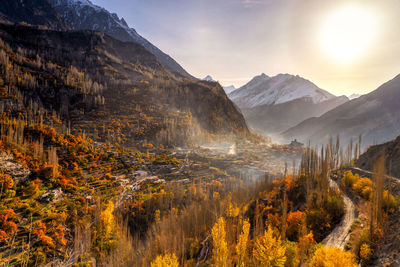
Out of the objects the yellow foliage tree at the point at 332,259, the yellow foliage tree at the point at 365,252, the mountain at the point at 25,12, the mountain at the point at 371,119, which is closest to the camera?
the yellow foliage tree at the point at 332,259

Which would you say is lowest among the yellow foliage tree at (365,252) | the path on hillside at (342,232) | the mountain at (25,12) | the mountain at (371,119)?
the path on hillside at (342,232)

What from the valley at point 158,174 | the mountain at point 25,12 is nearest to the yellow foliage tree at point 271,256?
the valley at point 158,174

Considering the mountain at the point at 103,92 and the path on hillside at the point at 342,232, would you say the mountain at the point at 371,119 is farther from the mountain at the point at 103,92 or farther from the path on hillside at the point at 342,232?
the path on hillside at the point at 342,232

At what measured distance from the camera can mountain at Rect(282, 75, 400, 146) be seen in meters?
110

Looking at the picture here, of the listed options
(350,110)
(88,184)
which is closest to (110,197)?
(88,184)

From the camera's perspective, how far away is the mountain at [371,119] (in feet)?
362

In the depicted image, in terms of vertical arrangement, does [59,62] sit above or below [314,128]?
above

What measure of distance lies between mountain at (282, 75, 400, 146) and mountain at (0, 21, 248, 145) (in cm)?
7142

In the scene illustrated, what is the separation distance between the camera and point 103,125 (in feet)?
280

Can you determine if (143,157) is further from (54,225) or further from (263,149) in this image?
(263,149)

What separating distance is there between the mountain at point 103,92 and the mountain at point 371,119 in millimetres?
71416

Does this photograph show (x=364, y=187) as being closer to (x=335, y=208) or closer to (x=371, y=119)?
(x=335, y=208)

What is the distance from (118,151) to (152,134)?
87.7 feet

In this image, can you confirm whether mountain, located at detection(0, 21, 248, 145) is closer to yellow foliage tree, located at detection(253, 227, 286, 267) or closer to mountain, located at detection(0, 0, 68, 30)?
yellow foliage tree, located at detection(253, 227, 286, 267)
